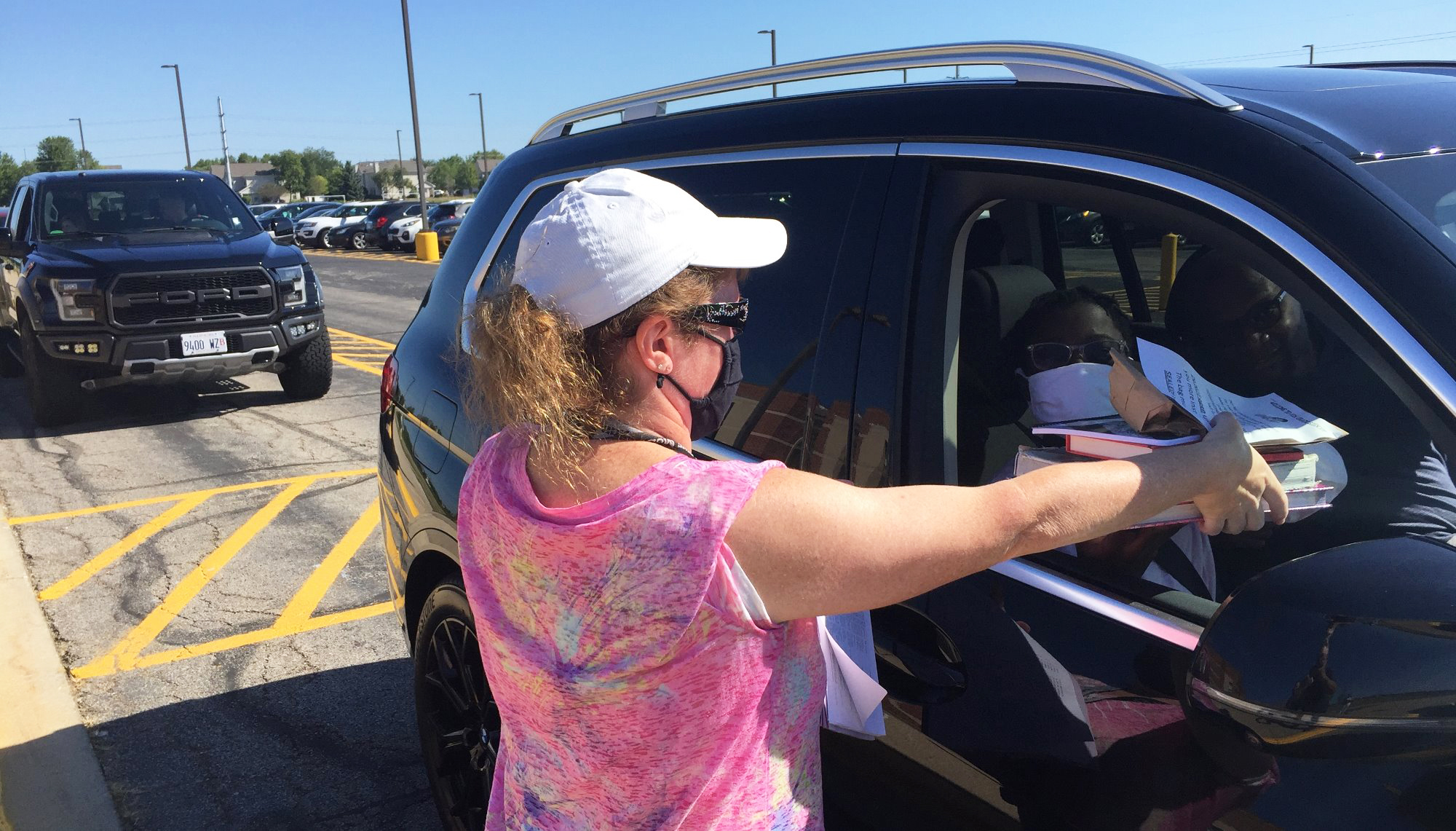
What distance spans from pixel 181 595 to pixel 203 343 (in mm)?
4148

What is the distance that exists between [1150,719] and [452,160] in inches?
5329

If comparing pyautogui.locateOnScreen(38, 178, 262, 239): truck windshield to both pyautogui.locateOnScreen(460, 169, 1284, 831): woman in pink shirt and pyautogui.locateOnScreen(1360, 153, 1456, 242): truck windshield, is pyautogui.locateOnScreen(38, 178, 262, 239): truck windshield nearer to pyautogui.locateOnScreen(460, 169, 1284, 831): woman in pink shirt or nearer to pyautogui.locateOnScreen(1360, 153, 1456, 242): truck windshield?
pyautogui.locateOnScreen(460, 169, 1284, 831): woman in pink shirt

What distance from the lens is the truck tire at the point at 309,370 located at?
9422mm

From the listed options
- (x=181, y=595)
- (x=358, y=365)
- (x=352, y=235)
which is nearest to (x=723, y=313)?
(x=181, y=595)

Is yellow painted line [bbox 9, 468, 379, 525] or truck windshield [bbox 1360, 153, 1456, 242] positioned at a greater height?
truck windshield [bbox 1360, 153, 1456, 242]

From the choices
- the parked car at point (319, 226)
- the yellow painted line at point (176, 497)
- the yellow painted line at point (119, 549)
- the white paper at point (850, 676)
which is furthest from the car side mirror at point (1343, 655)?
the parked car at point (319, 226)

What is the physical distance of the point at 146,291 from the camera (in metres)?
8.52

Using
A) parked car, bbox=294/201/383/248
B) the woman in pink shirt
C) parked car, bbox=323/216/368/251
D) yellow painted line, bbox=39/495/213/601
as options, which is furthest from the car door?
parked car, bbox=294/201/383/248

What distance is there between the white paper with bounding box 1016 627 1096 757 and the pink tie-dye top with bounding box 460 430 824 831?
1.09 feet

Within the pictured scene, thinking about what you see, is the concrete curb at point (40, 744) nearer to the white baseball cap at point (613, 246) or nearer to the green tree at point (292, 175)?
the white baseball cap at point (613, 246)

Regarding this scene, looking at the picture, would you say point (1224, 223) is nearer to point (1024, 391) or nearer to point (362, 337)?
point (1024, 391)

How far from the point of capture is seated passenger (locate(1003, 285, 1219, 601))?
158 centimetres

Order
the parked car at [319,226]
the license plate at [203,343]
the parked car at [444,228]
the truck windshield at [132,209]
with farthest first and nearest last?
the parked car at [319,226], the parked car at [444,228], the truck windshield at [132,209], the license plate at [203,343]

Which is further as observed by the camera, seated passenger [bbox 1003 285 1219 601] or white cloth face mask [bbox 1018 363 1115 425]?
white cloth face mask [bbox 1018 363 1115 425]
